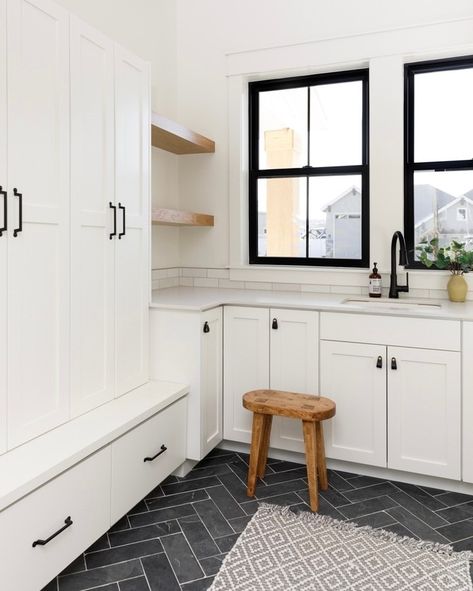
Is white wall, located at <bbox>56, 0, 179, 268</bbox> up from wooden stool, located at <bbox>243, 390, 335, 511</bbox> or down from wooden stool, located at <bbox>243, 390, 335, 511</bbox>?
up

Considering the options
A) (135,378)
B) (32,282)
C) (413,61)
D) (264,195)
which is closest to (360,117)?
(413,61)

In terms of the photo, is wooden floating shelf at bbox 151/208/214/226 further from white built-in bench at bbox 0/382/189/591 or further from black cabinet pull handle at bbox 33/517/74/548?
black cabinet pull handle at bbox 33/517/74/548

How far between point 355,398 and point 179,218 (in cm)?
152

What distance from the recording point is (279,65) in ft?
11.6

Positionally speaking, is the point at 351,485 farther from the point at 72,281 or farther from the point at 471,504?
the point at 72,281

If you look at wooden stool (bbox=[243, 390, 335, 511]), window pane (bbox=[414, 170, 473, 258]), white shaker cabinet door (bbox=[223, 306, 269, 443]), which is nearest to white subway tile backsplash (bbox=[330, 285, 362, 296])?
window pane (bbox=[414, 170, 473, 258])

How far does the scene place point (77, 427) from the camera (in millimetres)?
2168

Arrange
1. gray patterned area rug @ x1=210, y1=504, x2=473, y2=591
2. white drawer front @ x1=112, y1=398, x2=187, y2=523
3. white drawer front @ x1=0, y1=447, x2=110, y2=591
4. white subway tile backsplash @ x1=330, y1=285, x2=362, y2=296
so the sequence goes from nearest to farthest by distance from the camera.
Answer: white drawer front @ x1=0, y1=447, x2=110, y2=591, gray patterned area rug @ x1=210, y1=504, x2=473, y2=591, white drawer front @ x1=112, y1=398, x2=187, y2=523, white subway tile backsplash @ x1=330, y1=285, x2=362, y2=296

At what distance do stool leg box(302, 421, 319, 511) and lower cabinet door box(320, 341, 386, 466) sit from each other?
0.38 m

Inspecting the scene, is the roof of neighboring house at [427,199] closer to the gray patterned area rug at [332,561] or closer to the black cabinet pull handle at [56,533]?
the gray patterned area rug at [332,561]

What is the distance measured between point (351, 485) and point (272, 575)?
0.87 metres

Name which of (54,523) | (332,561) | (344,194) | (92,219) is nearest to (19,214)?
(92,219)

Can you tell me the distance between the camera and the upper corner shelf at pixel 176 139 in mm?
3023

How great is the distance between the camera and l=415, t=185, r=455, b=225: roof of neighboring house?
331 centimetres
